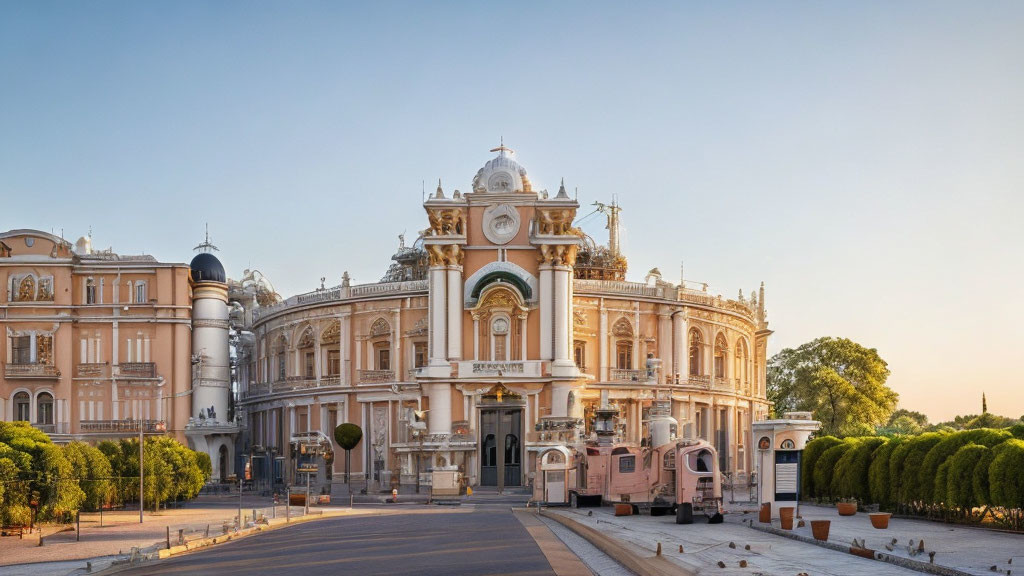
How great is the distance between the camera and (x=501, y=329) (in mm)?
74750

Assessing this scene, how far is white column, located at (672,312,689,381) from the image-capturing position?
273 feet

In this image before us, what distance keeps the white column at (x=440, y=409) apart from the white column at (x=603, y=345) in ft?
39.3

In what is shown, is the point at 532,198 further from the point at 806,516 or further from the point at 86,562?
the point at 86,562

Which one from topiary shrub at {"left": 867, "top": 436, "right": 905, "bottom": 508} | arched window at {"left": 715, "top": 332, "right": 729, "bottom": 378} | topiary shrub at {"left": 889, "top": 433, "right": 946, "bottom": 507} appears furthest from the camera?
arched window at {"left": 715, "top": 332, "right": 729, "bottom": 378}

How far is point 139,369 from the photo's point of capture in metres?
79.2

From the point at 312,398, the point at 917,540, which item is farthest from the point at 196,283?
the point at 917,540

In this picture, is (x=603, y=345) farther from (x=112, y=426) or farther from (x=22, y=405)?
(x=22, y=405)

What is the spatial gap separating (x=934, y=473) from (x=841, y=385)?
5651cm

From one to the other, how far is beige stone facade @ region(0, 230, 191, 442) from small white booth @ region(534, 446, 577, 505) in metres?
31.4

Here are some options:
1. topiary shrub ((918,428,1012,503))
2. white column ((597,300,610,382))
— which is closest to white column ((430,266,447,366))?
white column ((597,300,610,382))

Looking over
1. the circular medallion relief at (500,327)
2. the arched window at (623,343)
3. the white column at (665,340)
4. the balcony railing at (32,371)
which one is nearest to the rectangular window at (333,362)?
the circular medallion relief at (500,327)

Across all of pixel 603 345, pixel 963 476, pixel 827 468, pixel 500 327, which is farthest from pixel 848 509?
pixel 603 345

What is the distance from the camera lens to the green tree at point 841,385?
9769 cm

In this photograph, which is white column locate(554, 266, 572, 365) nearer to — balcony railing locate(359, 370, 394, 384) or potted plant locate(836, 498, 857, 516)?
balcony railing locate(359, 370, 394, 384)
